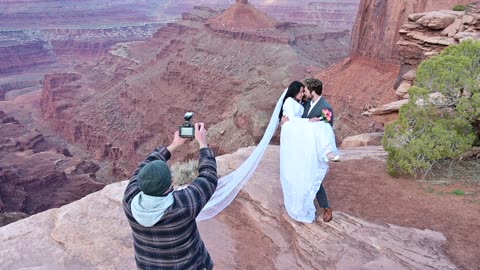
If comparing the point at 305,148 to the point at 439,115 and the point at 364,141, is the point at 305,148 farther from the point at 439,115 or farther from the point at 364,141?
the point at 364,141

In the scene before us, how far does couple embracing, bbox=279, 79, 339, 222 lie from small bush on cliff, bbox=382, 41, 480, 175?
1677 millimetres

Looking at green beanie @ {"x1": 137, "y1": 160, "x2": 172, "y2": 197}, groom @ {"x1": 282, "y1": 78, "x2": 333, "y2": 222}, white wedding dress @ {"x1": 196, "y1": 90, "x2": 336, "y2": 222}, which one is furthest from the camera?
groom @ {"x1": 282, "y1": 78, "x2": 333, "y2": 222}

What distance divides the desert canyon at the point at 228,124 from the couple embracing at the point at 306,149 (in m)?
0.28

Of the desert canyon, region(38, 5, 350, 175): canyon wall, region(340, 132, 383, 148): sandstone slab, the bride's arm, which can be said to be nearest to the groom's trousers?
the desert canyon

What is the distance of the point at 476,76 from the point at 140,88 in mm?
35878

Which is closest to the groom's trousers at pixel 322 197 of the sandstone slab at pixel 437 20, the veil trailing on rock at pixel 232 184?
the veil trailing on rock at pixel 232 184

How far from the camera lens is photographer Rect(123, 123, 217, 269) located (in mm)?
2578

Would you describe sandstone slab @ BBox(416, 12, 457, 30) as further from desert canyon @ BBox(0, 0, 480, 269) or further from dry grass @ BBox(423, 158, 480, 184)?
dry grass @ BBox(423, 158, 480, 184)

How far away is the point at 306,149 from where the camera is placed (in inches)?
186

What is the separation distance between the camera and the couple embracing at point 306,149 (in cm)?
470

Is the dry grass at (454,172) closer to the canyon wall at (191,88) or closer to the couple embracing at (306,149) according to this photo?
the couple embracing at (306,149)

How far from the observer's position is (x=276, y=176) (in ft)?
21.5

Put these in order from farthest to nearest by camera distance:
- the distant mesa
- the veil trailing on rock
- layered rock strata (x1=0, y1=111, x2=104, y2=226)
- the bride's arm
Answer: the distant mesa, layered rock strata (x1=0, y1=111, x2=104, y2=226), the veil trailing on rock, the bride's arm

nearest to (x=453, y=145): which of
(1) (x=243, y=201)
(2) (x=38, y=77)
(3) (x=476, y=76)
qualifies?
(3) (x=476, y=76)
